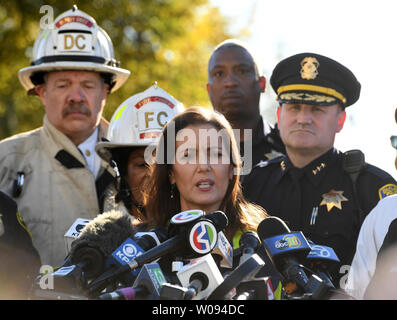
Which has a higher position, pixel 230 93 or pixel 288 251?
pixel 230 93

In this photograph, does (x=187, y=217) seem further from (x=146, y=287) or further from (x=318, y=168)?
(x=318, y=168)

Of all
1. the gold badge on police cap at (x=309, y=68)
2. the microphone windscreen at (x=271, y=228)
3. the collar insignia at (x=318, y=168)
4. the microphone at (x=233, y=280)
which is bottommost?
the microphone at (x=233, y=280)

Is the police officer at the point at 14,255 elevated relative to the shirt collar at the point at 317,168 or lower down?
lower down

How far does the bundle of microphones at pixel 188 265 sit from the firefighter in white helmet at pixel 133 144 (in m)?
1.86

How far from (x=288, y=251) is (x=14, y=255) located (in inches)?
76.7

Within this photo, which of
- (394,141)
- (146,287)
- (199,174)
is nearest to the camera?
(146,287)

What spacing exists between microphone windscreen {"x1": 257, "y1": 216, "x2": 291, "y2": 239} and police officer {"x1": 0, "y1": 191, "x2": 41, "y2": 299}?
148cm

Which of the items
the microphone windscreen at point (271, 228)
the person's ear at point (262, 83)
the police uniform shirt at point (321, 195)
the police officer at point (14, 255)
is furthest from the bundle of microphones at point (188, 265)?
the person's ear at point (262, 83)

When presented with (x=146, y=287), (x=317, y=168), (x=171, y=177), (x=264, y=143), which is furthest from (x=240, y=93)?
(x=146, y=287)

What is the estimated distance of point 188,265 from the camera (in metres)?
2.90

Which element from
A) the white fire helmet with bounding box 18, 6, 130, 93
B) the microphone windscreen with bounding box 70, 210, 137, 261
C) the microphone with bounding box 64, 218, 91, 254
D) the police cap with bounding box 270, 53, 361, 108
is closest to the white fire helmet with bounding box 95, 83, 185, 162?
the white fire helmet with bounding box 18, 6, 130, 93

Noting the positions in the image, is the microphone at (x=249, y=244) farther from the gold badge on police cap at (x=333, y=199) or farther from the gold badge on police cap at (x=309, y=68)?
the gold badge on police cap at (x=309, y=68)

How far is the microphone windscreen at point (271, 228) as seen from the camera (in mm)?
3237

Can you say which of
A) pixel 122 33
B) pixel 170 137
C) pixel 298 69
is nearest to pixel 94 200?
pixel 170 137
